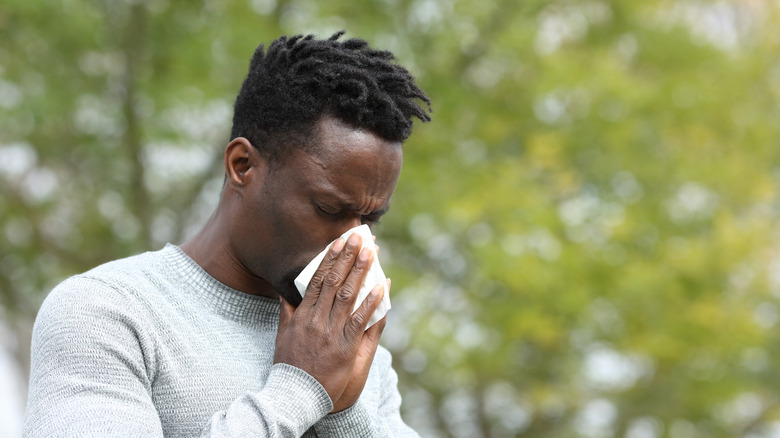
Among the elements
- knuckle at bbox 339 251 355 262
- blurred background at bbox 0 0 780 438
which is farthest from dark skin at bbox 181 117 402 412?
blurred background at bbox 0 0 780 438

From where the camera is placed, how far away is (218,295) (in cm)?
239

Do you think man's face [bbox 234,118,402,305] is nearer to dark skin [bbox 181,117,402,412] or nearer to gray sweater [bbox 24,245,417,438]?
dark skin [bbox 181,117,402,412]

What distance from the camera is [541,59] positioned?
357 inches

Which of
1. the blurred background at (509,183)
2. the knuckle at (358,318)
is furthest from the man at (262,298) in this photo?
the blurred background at (509,183)

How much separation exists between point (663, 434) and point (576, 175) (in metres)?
3.01

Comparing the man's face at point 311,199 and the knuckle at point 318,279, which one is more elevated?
the man's face at point 311,199

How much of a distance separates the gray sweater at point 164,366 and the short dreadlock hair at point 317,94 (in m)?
0.40

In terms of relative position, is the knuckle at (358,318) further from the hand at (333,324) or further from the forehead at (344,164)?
the forehead at (344,164)

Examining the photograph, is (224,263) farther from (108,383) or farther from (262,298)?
(108,383)

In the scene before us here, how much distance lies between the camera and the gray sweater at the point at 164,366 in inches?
77.7

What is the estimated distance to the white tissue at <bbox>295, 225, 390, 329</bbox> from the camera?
2.24m

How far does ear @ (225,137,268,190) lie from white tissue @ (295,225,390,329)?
27 cm

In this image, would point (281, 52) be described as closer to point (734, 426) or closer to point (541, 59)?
point (541, 59)

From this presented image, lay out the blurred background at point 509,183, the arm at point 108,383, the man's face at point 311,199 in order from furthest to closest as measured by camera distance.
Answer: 1. the blurred background at point 509,183
2. the man's face at point 311,199
3. the arm at point 108,383
